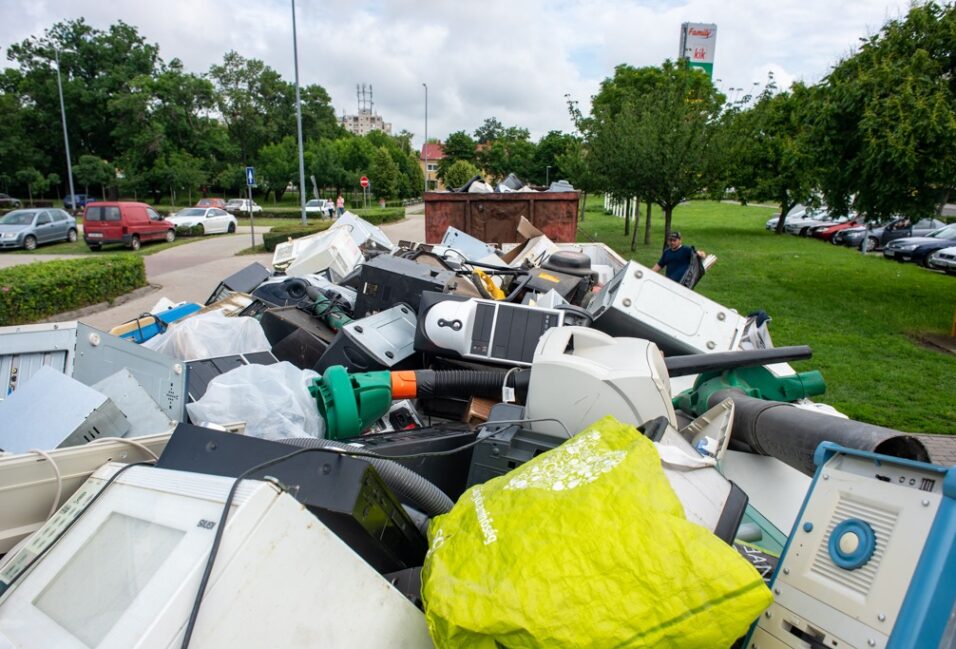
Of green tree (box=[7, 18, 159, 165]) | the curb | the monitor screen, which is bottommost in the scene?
the curb

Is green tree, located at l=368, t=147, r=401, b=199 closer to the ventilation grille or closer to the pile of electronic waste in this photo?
the pile of electronic waste

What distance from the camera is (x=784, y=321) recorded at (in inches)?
338

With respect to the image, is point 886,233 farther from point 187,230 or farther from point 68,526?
point 187,230

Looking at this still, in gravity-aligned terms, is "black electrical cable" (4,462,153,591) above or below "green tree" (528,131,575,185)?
below

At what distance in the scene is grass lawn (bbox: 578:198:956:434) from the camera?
5578 millimetres

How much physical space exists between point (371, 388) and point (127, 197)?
4350 centimetres

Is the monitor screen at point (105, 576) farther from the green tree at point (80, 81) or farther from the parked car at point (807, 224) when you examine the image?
the green tree at point (80, 81)

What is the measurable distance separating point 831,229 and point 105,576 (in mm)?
24374

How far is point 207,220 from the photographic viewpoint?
2181 cm

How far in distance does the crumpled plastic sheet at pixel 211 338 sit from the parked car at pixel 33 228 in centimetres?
1708

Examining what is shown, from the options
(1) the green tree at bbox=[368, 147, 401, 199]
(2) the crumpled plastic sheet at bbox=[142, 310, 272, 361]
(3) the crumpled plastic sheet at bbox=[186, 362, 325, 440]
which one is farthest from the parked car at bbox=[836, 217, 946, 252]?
(1) the green tree at bbox=[368, 147, 401, 199]

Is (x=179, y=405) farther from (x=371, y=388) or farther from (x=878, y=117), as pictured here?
(x=878, y=117)

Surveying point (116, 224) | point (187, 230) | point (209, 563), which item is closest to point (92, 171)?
point (187, 230)

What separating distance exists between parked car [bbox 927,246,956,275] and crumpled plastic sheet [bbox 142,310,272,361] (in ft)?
52.3
